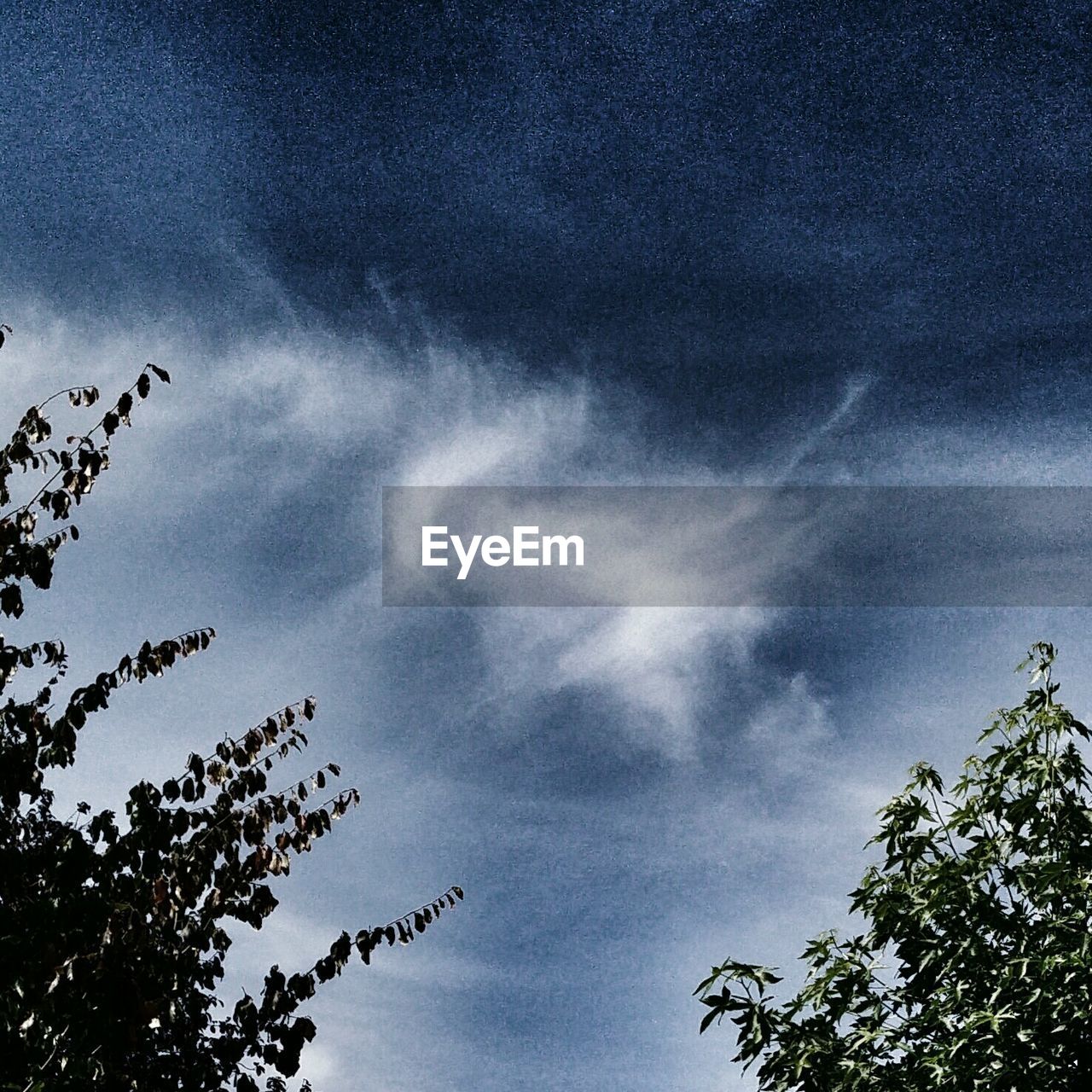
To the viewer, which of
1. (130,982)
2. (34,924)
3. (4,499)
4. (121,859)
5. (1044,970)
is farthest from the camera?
(1044,970)

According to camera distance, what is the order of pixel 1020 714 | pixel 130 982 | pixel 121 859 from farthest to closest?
pixel 1020 714, pixel 121 859, pixel 130 982

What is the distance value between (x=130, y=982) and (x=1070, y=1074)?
350 inches

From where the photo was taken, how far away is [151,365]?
9.83 meters

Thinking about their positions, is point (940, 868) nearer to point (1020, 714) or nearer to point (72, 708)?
point (1020, 714)

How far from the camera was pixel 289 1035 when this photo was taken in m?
9.78

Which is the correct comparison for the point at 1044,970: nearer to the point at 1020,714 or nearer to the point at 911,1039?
the point at 911,1039

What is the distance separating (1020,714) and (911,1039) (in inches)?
158

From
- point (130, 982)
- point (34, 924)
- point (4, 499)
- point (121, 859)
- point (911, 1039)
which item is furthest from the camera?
point (911, 1039)

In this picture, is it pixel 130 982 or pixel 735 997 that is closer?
pixel 130 982

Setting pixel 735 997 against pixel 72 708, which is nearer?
pixel 72 708

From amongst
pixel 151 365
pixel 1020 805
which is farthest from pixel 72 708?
pixel 1020 805

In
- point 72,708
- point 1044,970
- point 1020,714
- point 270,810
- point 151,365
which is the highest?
point 151,365

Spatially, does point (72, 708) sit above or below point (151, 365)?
below

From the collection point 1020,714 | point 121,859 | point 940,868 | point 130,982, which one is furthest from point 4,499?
point 1020,714
